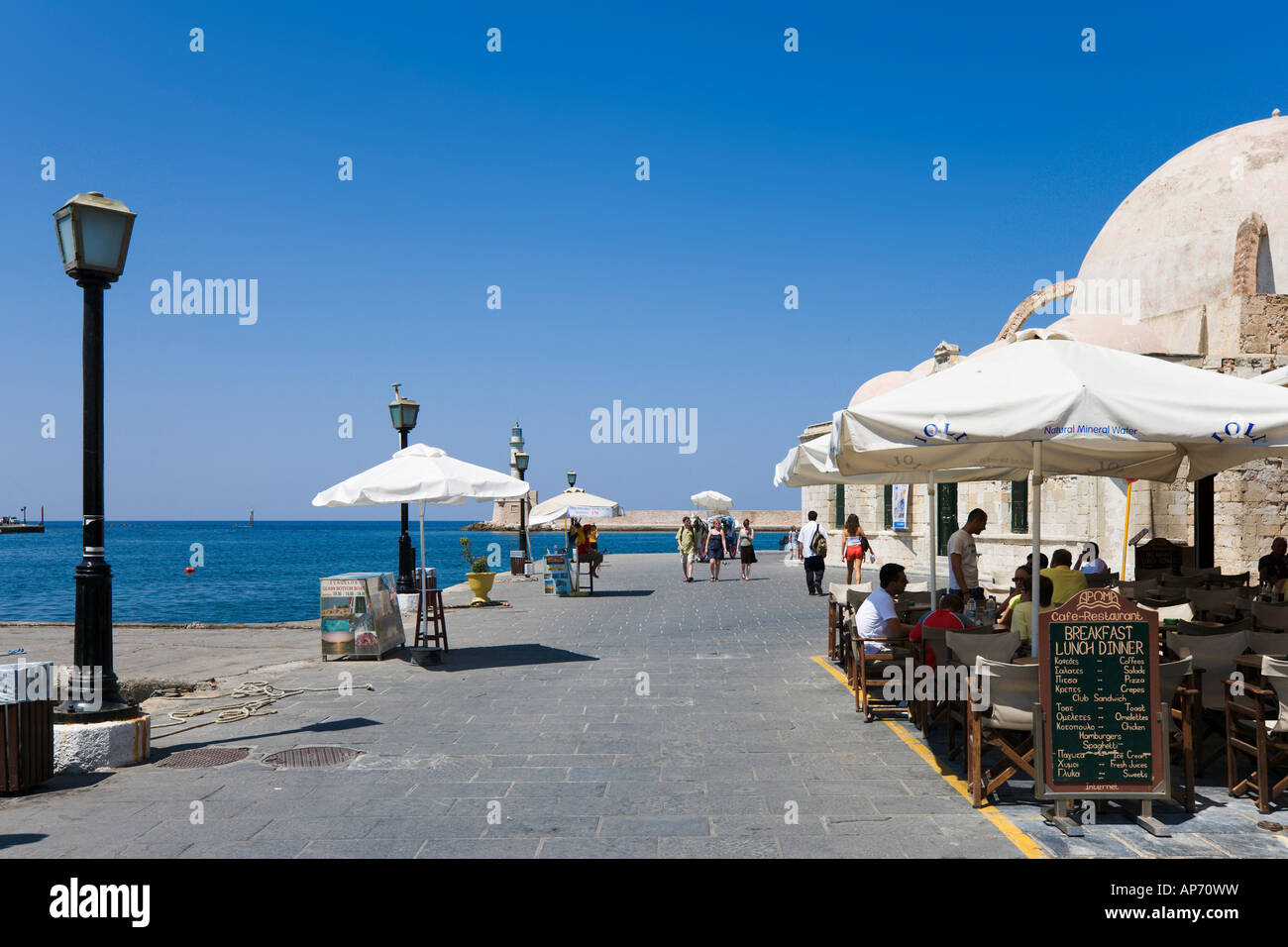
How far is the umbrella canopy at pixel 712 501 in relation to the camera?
34.2 metres

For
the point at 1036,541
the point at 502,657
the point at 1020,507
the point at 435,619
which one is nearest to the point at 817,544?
the point at 1020,507

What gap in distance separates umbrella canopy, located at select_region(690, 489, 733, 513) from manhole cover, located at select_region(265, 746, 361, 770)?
1077 inches

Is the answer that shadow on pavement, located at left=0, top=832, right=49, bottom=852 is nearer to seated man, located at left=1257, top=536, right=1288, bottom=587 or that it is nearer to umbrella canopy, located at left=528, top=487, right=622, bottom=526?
seated man, located at left=1257, top=536, right=1288, bottom=587

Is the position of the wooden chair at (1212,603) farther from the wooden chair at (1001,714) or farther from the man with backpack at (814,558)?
the man with backpack at (814,558)

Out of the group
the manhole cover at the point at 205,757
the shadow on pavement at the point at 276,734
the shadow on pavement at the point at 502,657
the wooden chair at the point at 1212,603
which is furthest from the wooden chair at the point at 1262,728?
the shadow on pavement at the point at 502,657

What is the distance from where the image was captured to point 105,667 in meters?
6.83

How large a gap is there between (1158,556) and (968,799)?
10.4 metres

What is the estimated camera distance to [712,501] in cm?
3425

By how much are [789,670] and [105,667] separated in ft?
22.0

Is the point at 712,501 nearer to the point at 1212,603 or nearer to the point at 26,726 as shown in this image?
the point at 1212,603

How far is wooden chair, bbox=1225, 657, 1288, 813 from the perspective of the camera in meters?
5.32

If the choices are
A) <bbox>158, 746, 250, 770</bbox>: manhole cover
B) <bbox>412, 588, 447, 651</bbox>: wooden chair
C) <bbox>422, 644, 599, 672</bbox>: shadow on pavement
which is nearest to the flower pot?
<bbox>412, 588, 447, 651</bbox>: wooden chair
